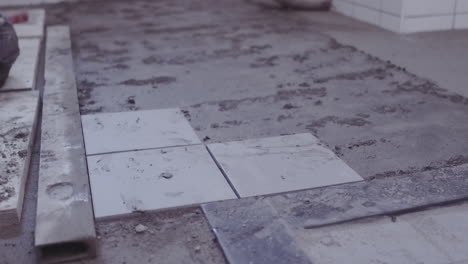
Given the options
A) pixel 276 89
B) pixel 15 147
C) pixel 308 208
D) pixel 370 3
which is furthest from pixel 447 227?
pixel 370 3

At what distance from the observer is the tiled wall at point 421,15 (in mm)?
4723

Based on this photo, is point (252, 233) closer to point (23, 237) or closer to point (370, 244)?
point (370, 244)

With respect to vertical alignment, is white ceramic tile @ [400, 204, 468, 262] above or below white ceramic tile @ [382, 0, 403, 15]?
below

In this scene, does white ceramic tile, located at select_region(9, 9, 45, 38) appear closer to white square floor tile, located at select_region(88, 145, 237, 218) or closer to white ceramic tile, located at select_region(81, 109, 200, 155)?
white ceramic tile, located at select_region(81, 109, 200, 155)

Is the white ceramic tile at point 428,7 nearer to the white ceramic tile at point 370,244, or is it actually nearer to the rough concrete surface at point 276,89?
the rough concrete surface at point 276,89

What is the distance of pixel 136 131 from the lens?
2666 millimetres

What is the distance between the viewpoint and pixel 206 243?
1.79 meters

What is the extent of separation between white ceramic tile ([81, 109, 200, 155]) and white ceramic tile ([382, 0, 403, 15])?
2.72m

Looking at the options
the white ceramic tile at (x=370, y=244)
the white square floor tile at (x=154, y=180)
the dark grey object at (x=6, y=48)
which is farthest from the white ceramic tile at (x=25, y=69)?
the white ceramic tile at (x=370, y=244)

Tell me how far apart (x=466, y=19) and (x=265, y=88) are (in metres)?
2.64

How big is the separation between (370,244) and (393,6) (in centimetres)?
359

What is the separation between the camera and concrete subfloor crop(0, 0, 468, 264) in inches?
90.5

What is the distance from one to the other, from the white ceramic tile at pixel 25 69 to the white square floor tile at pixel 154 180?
1.16m

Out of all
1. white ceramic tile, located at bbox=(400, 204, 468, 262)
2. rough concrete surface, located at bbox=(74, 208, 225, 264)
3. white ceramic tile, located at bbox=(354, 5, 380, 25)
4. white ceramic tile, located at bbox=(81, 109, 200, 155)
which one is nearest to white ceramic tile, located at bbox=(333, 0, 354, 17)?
white ceramic tile, located at bbox=(354, 5, 380, 25)
